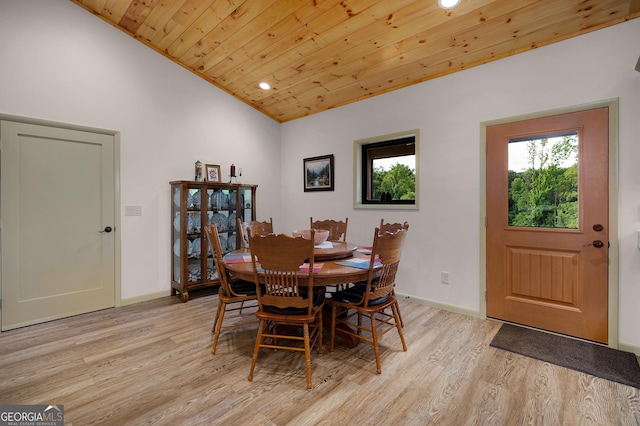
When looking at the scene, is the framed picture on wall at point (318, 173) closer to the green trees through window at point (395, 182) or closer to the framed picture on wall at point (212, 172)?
the green trees through window at point (395, 182)

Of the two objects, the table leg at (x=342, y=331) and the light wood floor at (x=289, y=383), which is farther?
the table leg at (x=342, y=331)

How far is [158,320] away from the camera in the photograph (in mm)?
3156

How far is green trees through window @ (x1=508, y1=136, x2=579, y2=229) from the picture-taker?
2697mm

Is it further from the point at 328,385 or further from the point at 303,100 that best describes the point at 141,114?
the point at 328,385

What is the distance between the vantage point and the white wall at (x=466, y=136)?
2439 mm

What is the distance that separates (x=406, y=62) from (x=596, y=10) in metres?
1.53

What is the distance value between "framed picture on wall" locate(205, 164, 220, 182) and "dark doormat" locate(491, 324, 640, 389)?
12.7ft

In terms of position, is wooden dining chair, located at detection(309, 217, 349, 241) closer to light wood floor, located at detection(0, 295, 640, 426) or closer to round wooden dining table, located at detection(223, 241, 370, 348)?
round wooden dining table, located at detection(223, 241, 370, 348)

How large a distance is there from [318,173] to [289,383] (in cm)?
326

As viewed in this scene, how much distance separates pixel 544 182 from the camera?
2.82 m

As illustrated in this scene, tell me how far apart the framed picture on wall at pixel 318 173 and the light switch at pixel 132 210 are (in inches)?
94.6

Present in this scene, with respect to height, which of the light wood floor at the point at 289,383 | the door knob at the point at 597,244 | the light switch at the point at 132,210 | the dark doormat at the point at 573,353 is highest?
the light switch at the point at 132,210

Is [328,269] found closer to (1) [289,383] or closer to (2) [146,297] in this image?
(1) [289,383]

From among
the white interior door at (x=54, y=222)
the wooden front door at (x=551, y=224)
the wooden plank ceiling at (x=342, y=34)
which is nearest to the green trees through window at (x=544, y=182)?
the wooden front door at (x=551, y=224)
